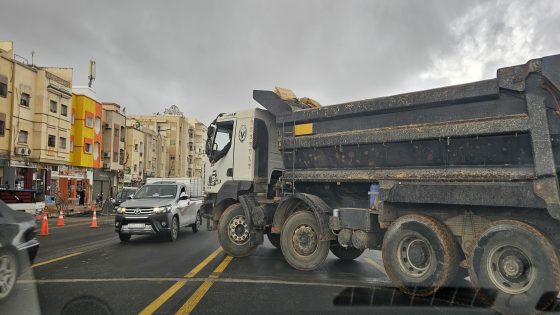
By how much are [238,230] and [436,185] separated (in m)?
5.09

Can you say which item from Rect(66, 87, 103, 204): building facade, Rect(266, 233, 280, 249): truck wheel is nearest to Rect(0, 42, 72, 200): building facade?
Rect(66, 87, 103, 204): building facade

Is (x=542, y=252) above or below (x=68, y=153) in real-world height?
below

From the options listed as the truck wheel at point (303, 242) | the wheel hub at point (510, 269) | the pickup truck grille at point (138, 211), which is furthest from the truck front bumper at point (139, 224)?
the wheel hub at point (510, 269)

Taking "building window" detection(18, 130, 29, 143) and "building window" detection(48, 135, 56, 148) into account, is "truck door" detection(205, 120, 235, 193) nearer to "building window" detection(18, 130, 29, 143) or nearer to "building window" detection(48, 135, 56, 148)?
"building window" detection(18, 130, 29, 143)

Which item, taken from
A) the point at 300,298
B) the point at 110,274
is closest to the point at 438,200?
the point at 300,298

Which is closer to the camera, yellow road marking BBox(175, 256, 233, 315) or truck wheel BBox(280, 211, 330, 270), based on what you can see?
yellow road marking BBox(175, 256, 233, 315)

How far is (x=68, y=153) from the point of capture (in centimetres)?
4200

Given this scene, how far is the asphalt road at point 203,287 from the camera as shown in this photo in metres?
5.78

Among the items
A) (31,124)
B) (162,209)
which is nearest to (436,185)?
(162,209)

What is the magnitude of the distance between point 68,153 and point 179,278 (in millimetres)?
38855

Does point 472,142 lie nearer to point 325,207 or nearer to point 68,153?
point 325,207

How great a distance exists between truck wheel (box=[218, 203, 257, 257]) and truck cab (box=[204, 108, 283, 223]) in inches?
14.4

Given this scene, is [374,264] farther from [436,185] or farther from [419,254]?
[436,185]

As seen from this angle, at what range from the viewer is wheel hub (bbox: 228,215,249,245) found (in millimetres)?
10242
